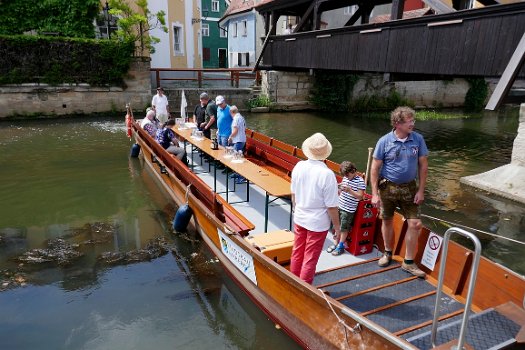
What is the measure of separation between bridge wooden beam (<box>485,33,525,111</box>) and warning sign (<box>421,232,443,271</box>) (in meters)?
4.13

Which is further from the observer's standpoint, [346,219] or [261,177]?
[261,177]

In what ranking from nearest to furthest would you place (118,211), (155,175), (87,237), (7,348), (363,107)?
(7,348) < (87,237) < (118,211) < (155,175) < (363,107)

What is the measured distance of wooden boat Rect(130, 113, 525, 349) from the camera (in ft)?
11.7

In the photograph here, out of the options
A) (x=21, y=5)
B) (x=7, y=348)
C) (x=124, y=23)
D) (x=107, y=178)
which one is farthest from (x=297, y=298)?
(x=21, y=5)

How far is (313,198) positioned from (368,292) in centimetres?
149

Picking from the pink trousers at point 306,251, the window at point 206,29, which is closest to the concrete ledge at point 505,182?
the pink trousers at point 306,251

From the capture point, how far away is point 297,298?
4316 mm

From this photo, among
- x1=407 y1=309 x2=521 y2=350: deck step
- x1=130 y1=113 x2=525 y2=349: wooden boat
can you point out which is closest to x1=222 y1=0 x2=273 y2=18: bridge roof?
x1=130 y1=113 x2=525 y2=349: wooden boat

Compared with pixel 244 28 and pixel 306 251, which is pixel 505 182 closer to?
pixel 306 251

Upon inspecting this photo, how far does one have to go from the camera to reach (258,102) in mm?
24125

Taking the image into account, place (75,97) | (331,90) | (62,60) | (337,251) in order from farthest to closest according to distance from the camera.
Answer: (331,90) < (75,97) < (62,60) < (337,251)

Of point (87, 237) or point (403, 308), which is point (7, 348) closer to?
→ point (87, 237)

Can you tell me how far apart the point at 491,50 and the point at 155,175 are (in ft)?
29.4

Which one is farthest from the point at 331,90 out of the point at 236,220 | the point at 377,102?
the point at 236,220
